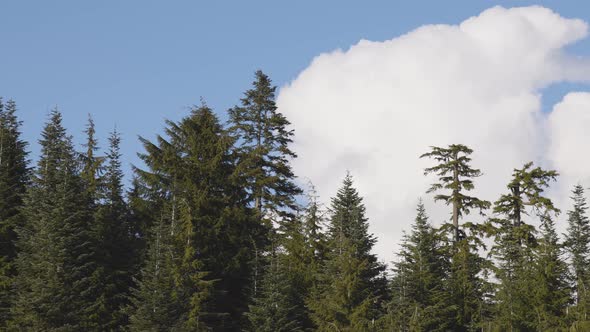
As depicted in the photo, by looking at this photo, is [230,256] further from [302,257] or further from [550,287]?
[550,287]

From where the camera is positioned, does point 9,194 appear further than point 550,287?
Yes

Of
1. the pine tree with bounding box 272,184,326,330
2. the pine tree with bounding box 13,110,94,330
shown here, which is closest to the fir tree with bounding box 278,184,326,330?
the pine tree with bounding box 272,184,326,330

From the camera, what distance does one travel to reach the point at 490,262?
160 ft

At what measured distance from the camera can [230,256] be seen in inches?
1629

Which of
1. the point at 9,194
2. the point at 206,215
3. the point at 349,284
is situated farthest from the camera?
the point at 9,194

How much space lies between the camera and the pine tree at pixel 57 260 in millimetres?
36000

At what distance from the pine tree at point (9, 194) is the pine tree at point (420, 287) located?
21218mm

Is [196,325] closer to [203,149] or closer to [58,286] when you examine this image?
[58,286]

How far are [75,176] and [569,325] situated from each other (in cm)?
2950

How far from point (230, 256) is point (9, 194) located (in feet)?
60.6

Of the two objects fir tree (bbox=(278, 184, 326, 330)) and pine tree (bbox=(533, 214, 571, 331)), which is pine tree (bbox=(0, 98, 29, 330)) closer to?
fir tree (bbox=(278, 184, 326, 330))

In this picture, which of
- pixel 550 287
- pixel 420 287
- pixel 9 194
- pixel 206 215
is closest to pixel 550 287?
pixel 550 287

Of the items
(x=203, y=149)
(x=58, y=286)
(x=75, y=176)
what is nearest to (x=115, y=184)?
(x=75, y=176)

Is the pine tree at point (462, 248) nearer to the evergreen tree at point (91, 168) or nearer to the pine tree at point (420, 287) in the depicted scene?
the pine tree at point (420, 287)
